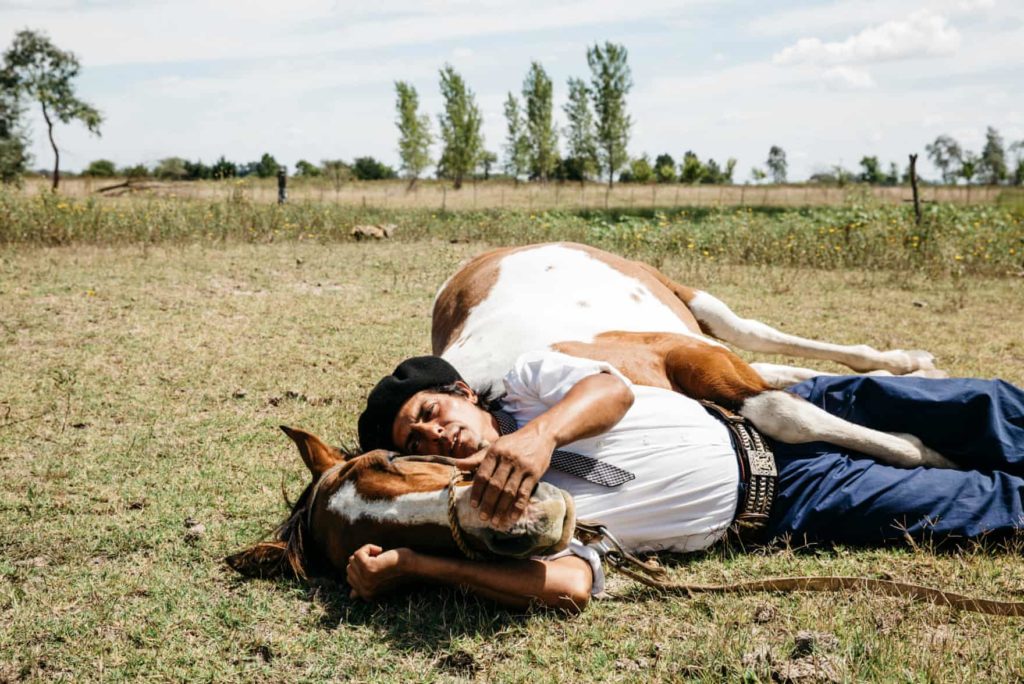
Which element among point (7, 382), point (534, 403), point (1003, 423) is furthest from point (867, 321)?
point (7, 382)

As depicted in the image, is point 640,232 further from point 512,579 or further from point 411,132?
point 411,132

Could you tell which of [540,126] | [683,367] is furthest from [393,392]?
[540,126]

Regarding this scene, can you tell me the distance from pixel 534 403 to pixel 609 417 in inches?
13.4

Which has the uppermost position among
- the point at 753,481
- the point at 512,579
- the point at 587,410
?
the point at 587,410

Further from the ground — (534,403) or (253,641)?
(534,403)

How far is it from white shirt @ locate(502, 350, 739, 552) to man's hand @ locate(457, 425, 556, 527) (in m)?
0.54

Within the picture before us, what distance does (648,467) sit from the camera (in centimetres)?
289

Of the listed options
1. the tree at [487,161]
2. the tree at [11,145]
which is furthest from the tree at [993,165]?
the tree at [11,145]

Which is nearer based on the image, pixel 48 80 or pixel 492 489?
pixel 492 489

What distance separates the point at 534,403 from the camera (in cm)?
302

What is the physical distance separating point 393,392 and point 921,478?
1908 mm

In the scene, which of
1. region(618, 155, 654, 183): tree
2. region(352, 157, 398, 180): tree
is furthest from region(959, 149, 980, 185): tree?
region(352, 157, 398, 180): tree

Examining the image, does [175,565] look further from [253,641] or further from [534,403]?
[534,403]

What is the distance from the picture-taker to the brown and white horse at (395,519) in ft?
7.68
